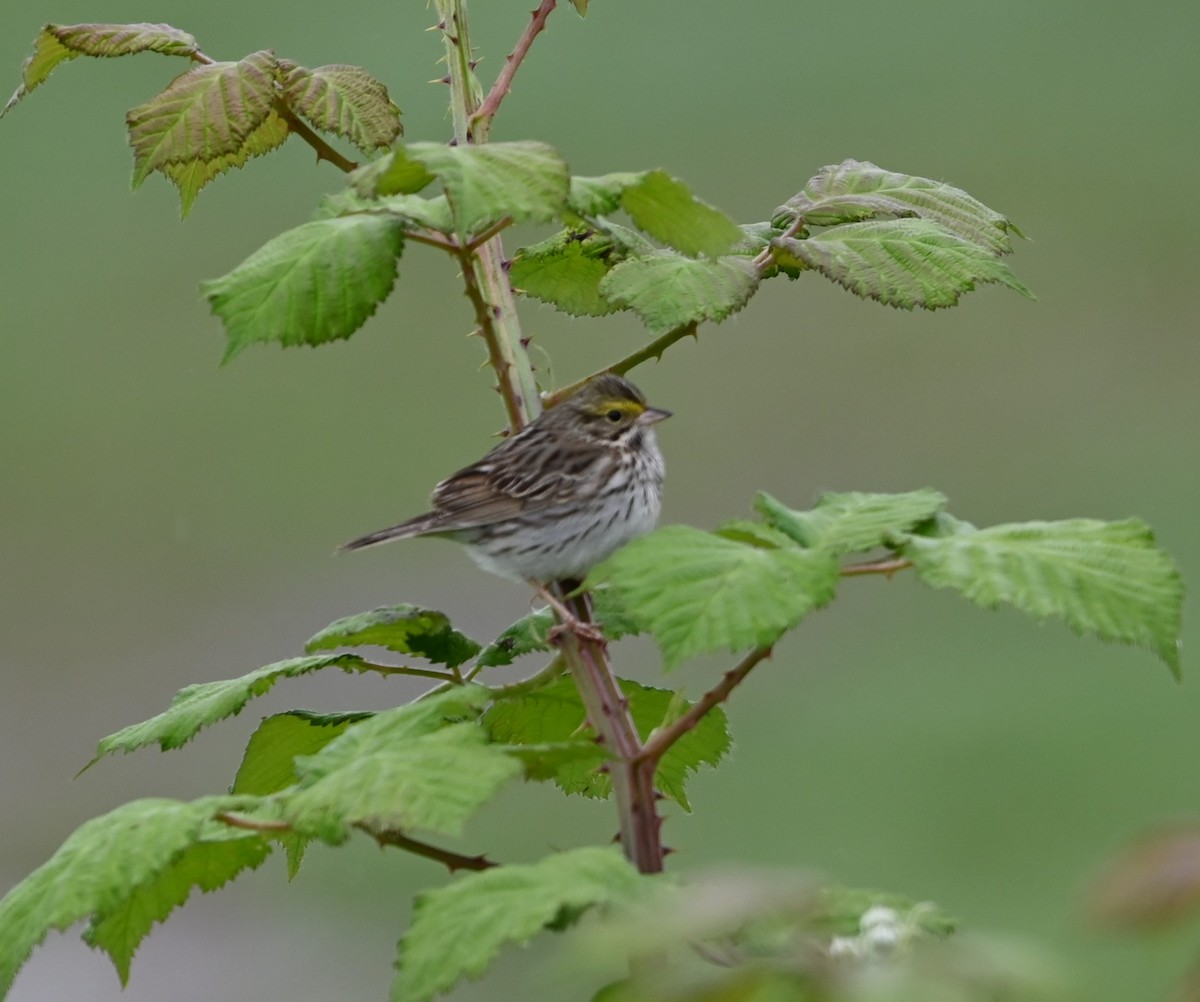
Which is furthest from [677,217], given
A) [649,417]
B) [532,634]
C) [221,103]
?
[649,417]

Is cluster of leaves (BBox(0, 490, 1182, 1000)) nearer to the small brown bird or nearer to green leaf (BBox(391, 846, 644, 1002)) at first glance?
green leaf (BBox(391, 846, 644, 1002))

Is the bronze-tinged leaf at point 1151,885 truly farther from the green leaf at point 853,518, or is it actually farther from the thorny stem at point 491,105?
the thorny stem at point 491,105

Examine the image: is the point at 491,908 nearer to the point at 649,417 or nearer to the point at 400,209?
the point at 400,209

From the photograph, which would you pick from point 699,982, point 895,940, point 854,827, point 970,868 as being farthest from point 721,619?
point 854,827

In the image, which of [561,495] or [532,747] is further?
[561,495]

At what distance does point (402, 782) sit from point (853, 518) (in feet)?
2.30

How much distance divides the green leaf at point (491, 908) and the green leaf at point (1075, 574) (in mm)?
502

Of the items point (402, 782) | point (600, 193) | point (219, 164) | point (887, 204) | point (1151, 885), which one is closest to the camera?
point (1151, 885)

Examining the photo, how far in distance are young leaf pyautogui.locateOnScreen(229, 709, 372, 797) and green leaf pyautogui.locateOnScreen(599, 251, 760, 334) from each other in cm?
72

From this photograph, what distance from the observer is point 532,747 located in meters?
1.95

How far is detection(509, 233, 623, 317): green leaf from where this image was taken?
3.07 metres

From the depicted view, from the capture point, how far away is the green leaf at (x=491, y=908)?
172 centimetres

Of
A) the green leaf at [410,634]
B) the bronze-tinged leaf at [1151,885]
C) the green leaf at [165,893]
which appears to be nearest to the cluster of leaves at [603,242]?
the green leaf at [410,634]

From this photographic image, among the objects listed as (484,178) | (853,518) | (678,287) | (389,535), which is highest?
(484,178)
